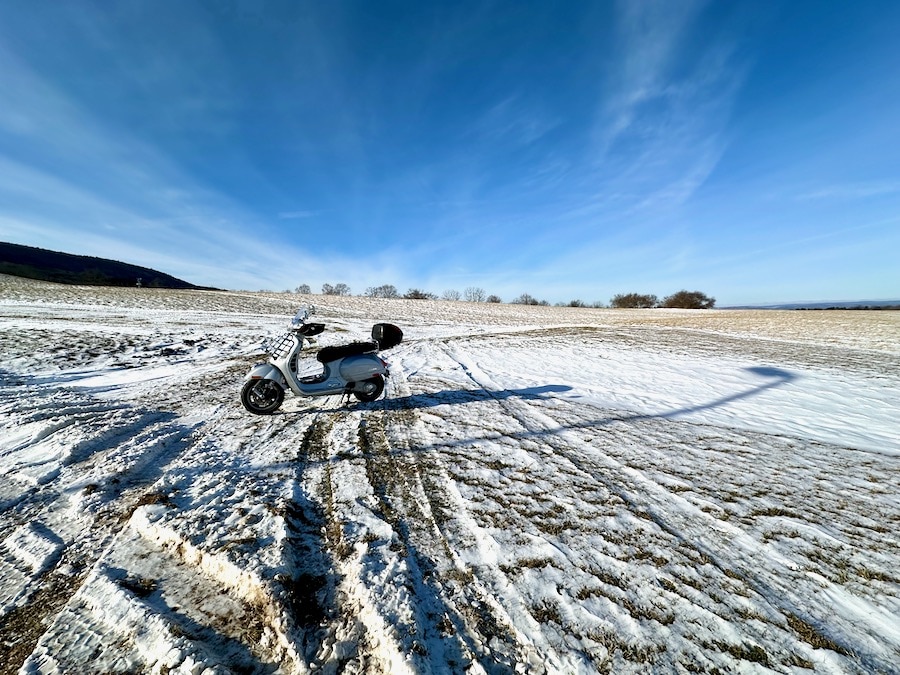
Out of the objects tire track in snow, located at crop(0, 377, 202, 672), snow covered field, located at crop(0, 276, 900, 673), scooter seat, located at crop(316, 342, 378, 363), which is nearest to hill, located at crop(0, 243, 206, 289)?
tire track in snow, located at crop(0, 377, 202, 672)

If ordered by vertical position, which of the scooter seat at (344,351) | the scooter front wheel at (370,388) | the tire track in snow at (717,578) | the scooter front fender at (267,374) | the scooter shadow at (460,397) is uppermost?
the scooter seat at (344,351)

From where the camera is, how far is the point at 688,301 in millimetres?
73750

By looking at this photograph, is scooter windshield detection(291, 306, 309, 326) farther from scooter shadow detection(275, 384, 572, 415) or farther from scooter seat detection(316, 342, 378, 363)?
scooter shadow detection(275, 384, 572, 415)

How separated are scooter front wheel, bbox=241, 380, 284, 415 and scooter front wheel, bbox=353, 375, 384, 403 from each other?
1.24m

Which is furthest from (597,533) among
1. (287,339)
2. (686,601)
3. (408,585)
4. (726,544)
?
(287,339)

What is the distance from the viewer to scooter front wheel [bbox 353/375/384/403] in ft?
20.4

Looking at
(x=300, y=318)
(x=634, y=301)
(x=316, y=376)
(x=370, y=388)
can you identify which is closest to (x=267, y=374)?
(x=316, y=376)

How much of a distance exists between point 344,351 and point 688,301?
85.9 meters

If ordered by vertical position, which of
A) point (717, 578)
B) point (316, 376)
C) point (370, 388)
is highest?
point (316, 376)

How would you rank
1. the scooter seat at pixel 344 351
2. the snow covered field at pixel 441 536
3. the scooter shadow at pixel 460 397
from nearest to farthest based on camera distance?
1. the snow covered field at pixel 441 536
2. the scooter seat at pixel 344 351
3. the scooter shadow at pixel 460 397

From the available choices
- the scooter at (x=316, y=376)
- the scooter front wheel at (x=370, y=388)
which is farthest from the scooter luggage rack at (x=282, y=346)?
the scooter front wheel at (x=370, y=388)

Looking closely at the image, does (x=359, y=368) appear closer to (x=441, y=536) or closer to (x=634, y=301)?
(x=441, y=536)

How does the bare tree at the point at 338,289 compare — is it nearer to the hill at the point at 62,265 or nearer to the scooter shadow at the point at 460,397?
the hill at the point at 62,265

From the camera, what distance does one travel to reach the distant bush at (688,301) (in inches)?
2854
